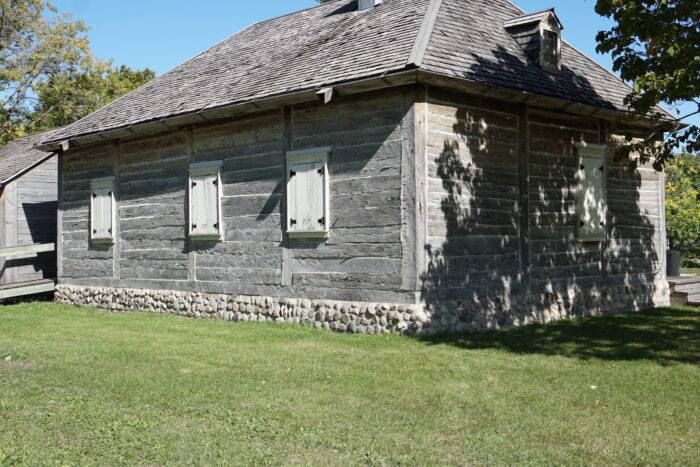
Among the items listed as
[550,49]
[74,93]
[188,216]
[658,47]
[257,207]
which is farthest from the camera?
[74,93]

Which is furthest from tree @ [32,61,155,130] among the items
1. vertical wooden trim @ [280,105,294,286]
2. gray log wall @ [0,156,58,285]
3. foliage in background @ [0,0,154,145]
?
vertical wooden trim @ [280,105,294,286]

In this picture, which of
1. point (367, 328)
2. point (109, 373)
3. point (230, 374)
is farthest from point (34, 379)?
point (367, 328)

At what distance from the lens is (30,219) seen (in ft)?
66.6

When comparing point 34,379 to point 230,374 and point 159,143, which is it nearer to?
point 230,374

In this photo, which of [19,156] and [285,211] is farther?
[19,156]

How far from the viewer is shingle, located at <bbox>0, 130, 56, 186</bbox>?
20109 millimetres

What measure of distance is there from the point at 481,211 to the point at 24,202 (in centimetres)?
1362

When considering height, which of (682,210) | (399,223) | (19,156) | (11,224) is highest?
(19,156)

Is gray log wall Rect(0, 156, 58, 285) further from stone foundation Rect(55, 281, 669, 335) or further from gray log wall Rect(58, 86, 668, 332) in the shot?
gray log wall Rect(58, 86, 668, 332)

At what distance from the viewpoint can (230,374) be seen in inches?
325

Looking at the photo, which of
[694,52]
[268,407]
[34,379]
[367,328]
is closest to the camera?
[268,407]

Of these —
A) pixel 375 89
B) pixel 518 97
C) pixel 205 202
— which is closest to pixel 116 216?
pixel 205 202

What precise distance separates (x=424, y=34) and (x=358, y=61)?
1105 mm

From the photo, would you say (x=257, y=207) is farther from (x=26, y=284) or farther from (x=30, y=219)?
(x=30, y=219)
